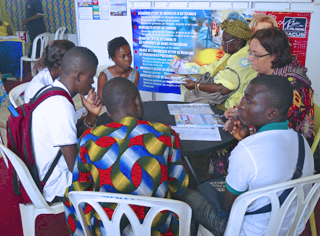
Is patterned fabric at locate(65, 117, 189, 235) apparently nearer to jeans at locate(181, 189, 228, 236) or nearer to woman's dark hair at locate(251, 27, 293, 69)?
jeans at locate(181, 189, 228, 236)

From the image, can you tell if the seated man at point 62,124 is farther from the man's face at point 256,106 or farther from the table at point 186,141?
the man's face at point 256,106

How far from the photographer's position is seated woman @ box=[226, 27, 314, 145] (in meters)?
1.92

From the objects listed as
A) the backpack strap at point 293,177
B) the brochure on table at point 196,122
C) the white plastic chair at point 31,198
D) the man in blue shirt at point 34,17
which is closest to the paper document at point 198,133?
the brochure on table at point 196,122

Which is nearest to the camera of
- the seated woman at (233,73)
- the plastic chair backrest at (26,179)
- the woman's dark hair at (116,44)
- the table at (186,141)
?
the plastic chair backrest at (26,179)

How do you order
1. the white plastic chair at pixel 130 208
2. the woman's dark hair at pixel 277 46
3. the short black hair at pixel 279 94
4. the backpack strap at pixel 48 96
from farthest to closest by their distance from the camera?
the woman's dark hair at pixel 277 46 < the backpack strap at pixel 48 96 < the short black hair at pixel 279 94 < the white plastic chair at pixel 130 208

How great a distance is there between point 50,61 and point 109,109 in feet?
3.98

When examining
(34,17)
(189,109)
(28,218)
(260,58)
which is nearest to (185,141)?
(189,109)

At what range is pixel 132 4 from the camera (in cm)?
378

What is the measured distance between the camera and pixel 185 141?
176cm

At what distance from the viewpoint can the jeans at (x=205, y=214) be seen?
139cm

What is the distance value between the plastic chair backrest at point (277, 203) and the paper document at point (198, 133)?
66 centimetres

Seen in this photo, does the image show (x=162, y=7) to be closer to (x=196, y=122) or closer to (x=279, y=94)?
(x=196, y=122)

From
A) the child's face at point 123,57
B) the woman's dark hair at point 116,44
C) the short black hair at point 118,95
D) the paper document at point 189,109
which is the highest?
the woman's dark hair at point 116,44

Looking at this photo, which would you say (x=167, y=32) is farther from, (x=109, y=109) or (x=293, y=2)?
(x=109, y=109)
